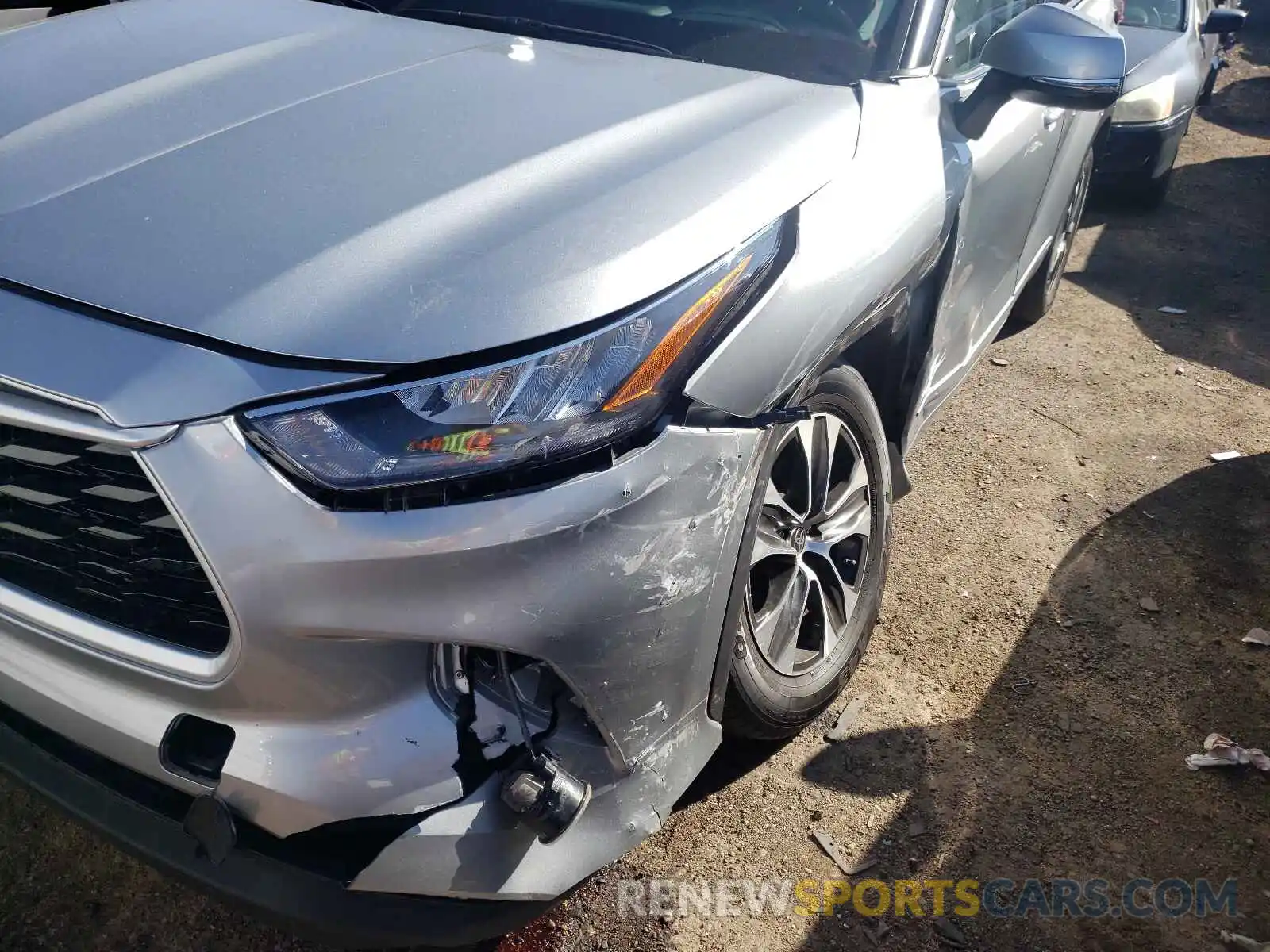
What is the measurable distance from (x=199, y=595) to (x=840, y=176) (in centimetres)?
136

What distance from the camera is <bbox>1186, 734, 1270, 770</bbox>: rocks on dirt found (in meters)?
2.50

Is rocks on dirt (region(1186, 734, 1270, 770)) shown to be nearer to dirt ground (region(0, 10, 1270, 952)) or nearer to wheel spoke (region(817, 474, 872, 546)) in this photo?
dirt ground (region(0, 10, 1270, 952))

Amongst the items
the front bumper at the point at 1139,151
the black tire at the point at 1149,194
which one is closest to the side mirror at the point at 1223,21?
the front bumper at the point at 1139,151

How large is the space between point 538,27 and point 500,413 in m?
1.45

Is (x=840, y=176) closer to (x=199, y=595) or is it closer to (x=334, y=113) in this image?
(x=334, y=113)

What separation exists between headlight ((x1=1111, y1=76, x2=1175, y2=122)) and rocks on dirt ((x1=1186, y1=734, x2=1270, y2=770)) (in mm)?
4380

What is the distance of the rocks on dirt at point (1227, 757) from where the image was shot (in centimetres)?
250

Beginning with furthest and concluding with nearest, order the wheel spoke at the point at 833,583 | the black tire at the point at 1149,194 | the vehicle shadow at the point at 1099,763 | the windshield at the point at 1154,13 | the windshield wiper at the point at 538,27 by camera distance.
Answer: the windshield at the point at 1154,13 → the black tire at the point at 1149,194 → the windshield wiper at the point at 538,27 → the wheel spoke at the point at 833,583 → the vehicle shadow at the point at 1099,763

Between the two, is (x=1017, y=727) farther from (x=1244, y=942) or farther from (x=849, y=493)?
(x=849, y=493)

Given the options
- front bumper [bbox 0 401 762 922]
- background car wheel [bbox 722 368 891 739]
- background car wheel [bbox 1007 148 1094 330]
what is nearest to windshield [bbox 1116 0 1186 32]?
background car wheel [bbox 1007 148 1094 330]

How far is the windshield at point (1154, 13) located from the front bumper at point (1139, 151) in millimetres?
783

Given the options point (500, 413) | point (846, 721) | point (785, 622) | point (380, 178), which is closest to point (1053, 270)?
point (846, 721)

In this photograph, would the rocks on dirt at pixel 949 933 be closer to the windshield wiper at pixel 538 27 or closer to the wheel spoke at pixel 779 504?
the wheel spoke at pixel 779 504

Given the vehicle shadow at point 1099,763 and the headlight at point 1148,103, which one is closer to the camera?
the vehicle shadow at point 1099,763
